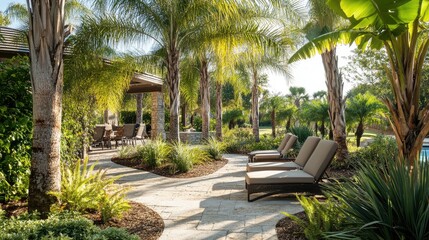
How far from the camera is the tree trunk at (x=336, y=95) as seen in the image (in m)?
10.3

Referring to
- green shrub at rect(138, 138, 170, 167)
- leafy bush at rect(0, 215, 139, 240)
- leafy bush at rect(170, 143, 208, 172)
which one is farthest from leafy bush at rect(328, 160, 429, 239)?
green shrub at rect(138, 138, 170, 167)

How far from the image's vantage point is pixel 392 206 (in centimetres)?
324

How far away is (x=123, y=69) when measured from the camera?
477 inches

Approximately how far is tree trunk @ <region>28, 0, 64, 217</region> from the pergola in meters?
2.75

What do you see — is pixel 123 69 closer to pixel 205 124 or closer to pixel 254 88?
pixel 205 124

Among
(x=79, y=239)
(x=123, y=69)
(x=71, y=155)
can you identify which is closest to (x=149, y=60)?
(x=123, y=69)

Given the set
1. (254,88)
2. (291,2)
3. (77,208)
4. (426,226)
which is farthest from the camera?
(254,88)

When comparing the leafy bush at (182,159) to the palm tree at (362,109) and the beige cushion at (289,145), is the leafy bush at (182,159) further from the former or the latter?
the palm tree at (362,109)

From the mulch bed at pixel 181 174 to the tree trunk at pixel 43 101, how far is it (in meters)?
4.82

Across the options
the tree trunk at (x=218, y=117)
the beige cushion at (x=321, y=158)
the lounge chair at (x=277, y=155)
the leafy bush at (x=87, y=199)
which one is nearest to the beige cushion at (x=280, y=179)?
the beige cushion at (x=321, y=158)

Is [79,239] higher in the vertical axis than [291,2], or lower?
lower

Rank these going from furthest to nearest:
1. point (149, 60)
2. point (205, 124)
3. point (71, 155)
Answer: point (205, 124)
point (149, 60)
point (71, 155)

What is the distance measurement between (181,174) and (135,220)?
441cm

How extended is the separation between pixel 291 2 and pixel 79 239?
9.39 m
